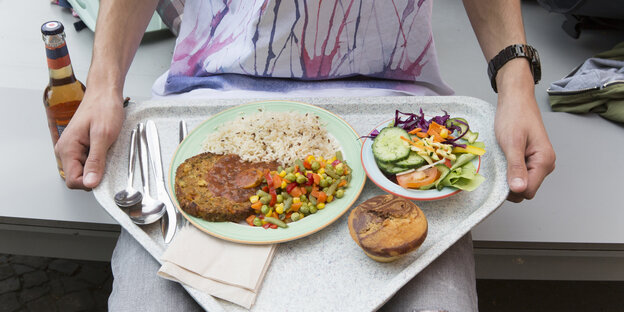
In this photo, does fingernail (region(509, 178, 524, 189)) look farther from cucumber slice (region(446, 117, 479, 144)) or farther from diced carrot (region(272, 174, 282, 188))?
diced carrot (region(272, 174, 282, 188))

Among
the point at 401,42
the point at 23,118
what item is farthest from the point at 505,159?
the point at 23,118

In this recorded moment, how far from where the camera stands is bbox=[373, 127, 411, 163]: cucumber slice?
1.27m

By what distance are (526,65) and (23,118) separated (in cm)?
173

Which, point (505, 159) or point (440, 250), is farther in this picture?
point (505, 159)

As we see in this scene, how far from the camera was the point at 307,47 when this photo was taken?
1.68 m

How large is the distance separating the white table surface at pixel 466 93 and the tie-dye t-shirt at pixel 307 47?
467 millimetres

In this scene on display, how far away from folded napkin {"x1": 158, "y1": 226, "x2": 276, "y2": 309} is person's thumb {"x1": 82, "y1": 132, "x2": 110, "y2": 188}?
277 millimetres

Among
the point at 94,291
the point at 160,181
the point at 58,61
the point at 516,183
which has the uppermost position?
the point at 58,61

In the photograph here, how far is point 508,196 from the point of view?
1318 mm

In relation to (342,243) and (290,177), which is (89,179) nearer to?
(290,177)

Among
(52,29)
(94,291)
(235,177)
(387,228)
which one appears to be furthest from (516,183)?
(94,291)

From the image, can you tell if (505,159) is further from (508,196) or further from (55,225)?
(55,225)

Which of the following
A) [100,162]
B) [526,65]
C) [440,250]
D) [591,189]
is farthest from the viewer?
[591,189]

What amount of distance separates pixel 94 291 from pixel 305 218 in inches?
59.6
